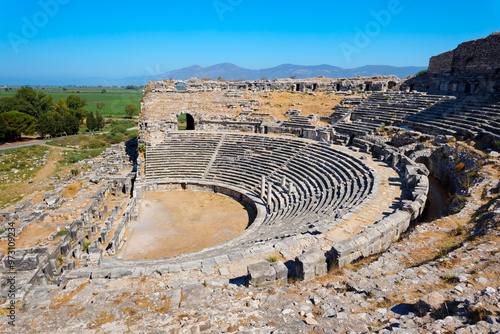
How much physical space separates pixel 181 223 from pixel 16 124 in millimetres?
36816

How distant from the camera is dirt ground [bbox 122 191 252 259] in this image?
13828 mm

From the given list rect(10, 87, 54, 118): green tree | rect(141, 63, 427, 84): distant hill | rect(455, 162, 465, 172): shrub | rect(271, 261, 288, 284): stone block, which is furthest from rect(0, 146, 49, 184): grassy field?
rect(455, 162, 465, 172): shrub

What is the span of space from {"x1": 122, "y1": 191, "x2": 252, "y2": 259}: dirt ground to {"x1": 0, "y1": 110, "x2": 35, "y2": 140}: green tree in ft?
103

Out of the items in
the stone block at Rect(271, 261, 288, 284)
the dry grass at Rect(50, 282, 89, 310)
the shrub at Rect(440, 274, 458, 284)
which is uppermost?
the shrub at Rect(440, 274, 458, 284)

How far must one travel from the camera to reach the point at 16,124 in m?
39.6

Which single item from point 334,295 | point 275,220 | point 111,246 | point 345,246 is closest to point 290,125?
point 275,220

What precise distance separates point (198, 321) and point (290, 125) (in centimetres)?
2185

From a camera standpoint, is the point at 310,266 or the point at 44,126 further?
the point at 44,126

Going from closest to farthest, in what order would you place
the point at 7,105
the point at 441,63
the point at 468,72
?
1. the point at 468,72
2. the point at 441,63
3. the point at 7,105

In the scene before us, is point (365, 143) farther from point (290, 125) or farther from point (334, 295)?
point (334, 295)

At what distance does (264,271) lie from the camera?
22.1 ft

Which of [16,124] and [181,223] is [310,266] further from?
[16,124]

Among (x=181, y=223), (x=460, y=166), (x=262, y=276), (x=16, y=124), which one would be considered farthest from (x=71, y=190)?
(x=16, y=124)

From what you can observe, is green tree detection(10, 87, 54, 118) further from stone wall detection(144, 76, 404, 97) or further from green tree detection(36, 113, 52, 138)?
stone wall detection(144, 76, 404, 97)
